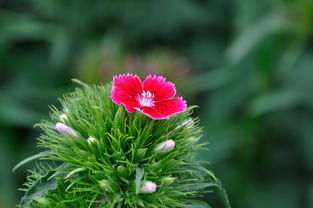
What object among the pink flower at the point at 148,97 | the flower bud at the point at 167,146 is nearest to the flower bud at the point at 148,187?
the flower bud at the point at 167,146

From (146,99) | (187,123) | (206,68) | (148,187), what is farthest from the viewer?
(206,68)

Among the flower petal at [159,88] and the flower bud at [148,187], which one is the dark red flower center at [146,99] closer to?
the flower petal at [159,88]

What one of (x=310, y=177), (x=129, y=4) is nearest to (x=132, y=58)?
(x=129, y=4)

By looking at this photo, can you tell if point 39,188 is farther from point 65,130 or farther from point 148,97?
point 148,97

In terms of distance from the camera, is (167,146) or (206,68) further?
(206,68)

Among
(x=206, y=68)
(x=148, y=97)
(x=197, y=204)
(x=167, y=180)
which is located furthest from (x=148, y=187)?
(x=206, y=68)

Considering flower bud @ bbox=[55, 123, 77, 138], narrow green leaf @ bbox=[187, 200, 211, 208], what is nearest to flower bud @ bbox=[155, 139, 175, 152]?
narrow green leaf @ bbox=[187, 200, 211, 208]

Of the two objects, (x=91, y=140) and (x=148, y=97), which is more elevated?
(x=148, y=97)

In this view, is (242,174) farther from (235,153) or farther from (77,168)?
(77,168)
